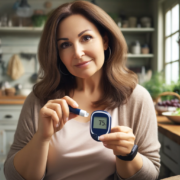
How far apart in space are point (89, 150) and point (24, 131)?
0.32m

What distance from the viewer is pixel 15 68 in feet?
11.7

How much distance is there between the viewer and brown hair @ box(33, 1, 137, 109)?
1000 millimetres

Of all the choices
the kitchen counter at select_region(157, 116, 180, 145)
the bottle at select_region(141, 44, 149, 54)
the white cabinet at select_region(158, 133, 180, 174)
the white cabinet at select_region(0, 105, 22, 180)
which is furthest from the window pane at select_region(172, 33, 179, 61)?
the white cabinet at select_region(0, 105, 22, 180)

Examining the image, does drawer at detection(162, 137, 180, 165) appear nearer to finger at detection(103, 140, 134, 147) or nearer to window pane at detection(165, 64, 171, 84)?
finger at detection(103, 140, 134, 147)

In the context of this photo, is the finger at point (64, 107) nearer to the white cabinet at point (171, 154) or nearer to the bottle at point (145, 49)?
the white cabinet at point (171, 154)

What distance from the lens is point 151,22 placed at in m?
3.56

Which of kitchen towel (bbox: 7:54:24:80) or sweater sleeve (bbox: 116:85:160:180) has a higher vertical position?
kitchen towel (bbox: 7:54:24:80)

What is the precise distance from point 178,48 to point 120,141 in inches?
91.2

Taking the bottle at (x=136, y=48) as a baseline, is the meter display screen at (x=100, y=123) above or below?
below

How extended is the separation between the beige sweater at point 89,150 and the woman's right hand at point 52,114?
17 cm

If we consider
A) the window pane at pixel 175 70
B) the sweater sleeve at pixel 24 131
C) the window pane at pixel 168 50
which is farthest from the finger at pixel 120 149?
the window pane at pixel 168 50

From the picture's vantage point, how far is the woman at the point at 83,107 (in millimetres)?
899

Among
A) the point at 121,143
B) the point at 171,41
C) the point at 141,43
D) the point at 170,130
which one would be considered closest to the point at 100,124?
the point at 121,143

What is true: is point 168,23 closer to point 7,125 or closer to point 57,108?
point 7,125
